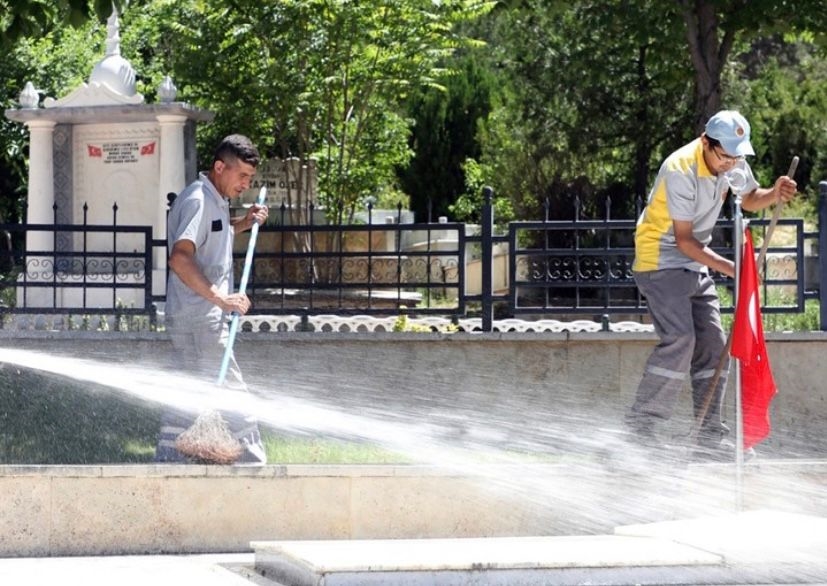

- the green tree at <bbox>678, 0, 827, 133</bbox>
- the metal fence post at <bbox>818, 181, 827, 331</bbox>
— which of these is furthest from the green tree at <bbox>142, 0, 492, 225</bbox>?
the metal fence post at <bbox>818, 181, 827, 331</bbox>

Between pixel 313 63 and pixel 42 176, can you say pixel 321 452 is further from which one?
pixel 313 63

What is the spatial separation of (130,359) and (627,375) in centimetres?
342

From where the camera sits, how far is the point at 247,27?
16391 mm

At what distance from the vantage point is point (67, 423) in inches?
358

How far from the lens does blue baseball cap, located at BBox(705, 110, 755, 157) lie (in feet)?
24.1

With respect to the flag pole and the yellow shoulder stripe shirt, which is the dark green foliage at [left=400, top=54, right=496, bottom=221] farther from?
the flag pole

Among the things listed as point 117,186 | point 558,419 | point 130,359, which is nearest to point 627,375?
point 558,419

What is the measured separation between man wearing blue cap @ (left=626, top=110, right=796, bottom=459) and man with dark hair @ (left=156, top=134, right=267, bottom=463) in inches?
79.5

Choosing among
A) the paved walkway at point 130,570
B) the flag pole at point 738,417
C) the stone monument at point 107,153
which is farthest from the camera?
the stone monument at point 107,153

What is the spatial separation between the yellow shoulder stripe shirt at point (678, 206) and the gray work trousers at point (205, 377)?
216 centimetres

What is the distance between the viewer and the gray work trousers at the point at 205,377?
23.1 feet

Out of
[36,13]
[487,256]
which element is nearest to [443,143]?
→ [487,256]

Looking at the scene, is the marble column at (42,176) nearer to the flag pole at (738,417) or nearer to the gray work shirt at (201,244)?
the gray work shirt at (201,244)

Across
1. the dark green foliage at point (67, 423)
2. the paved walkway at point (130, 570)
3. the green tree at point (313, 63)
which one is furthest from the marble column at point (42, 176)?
the paved walkway at point (130, 570)
